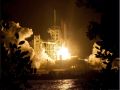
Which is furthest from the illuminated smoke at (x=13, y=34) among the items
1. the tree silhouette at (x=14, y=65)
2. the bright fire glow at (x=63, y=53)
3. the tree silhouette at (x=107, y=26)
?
the bright fire glow at (x=63, y=53)

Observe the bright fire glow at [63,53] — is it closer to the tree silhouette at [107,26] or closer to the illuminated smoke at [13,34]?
the illuminated smoke at [13,34]

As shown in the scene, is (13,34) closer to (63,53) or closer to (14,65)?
(14,65)

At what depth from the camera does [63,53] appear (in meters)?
45.1

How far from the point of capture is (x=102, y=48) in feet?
25.2

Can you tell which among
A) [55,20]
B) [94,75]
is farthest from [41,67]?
[94,75]

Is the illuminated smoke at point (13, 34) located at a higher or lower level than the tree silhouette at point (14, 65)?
higher

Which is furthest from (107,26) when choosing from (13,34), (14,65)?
(13,34)

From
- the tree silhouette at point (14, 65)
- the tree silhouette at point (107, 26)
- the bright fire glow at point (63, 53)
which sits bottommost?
the tree silhouette at point (14, 65)

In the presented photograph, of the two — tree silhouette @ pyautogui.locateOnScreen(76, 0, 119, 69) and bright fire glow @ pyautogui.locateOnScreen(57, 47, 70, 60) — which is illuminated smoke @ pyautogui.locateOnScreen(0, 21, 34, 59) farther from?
bright fire glow @ pyautogui.locateOnScreen(57, 47, 70, 60)

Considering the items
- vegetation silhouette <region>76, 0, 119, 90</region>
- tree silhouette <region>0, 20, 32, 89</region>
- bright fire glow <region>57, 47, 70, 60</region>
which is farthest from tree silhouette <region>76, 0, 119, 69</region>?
bright fire glow <region>57, 47, 70, 60</region>

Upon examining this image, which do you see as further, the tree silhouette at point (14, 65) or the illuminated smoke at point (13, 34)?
the illuminated smoke at point (13, 34)

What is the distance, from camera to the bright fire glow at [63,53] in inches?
1730

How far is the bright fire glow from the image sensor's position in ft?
144

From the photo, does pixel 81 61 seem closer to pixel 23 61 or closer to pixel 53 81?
pixel 53 81
